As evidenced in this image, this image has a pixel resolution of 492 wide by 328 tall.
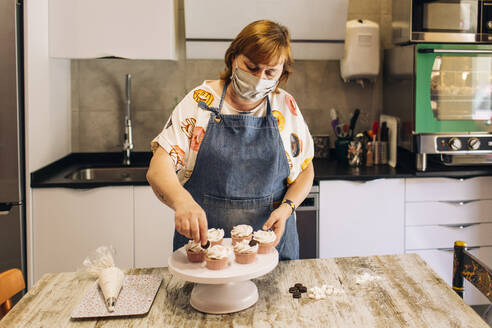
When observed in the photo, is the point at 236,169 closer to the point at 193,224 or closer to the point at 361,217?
the point at 193,224

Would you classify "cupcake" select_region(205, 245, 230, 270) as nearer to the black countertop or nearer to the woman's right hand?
the woman's right hand

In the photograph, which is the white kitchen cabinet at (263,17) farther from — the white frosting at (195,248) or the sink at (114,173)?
the white frosting at (195,248)

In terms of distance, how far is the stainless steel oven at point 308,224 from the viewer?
2650 mm

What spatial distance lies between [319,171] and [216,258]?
1587mm

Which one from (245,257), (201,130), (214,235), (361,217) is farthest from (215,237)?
(361,217)

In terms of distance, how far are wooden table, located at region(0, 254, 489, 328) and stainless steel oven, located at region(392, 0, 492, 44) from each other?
157 centimetres

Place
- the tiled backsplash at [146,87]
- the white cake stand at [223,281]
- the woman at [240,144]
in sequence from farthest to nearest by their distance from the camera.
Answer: the tiled backsplash at [146,87] < the woman at [240,144] < the white cake stand at [223,281]

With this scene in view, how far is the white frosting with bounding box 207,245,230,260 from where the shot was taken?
4.11 ft

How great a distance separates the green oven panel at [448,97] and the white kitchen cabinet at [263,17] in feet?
1.64

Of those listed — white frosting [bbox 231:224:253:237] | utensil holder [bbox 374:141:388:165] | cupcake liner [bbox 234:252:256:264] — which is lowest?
cupcake liner [bbox 234:252:256:264]

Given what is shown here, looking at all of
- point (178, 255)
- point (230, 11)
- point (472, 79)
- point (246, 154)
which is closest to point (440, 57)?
point (472, 79)

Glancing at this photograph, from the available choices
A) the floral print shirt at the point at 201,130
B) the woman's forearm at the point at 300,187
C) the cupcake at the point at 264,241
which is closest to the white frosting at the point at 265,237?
the cupcake at the point at 264,241

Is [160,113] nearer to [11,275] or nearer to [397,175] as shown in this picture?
[397,175]

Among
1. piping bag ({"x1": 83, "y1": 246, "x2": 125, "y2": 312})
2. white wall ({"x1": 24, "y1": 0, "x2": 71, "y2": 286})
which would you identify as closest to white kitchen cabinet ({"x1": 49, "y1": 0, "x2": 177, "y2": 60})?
white wall ({"x1": 24, "y1": 0, "x2": 71, "y2": 286})
